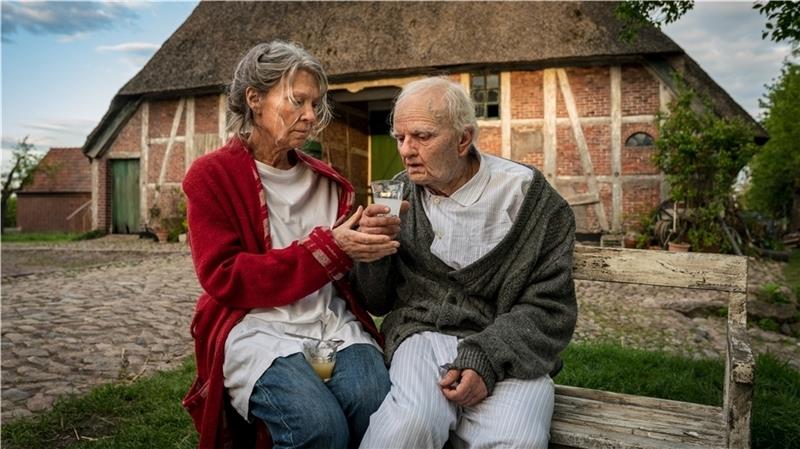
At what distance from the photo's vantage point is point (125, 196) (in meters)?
15.2

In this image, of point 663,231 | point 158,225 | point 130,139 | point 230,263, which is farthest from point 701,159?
point 130,139

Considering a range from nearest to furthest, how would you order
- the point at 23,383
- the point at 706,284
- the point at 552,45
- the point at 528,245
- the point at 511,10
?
the point at 528,245, the point at 706,284, the point at 23,383, the point at 552,45, the point at 511,10

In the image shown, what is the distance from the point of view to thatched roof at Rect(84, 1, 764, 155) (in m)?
10.8

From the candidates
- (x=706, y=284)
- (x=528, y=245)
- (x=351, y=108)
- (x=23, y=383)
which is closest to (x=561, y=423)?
(x=528, y=245)

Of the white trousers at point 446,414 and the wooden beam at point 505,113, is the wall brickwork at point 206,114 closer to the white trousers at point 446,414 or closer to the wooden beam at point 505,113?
the wooden beam at point 505,113

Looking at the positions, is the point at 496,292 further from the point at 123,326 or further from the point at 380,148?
the point at 380,148

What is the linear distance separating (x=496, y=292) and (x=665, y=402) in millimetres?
791

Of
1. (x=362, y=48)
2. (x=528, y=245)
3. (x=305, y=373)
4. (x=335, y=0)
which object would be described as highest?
(x=335, y=0)

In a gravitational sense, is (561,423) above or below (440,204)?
below

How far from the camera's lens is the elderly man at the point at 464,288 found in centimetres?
190

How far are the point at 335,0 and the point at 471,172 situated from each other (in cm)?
1192

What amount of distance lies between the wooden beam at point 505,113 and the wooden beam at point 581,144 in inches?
36.5

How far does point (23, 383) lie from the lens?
3.67 metres

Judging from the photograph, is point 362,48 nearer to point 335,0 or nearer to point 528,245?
point 335,0
